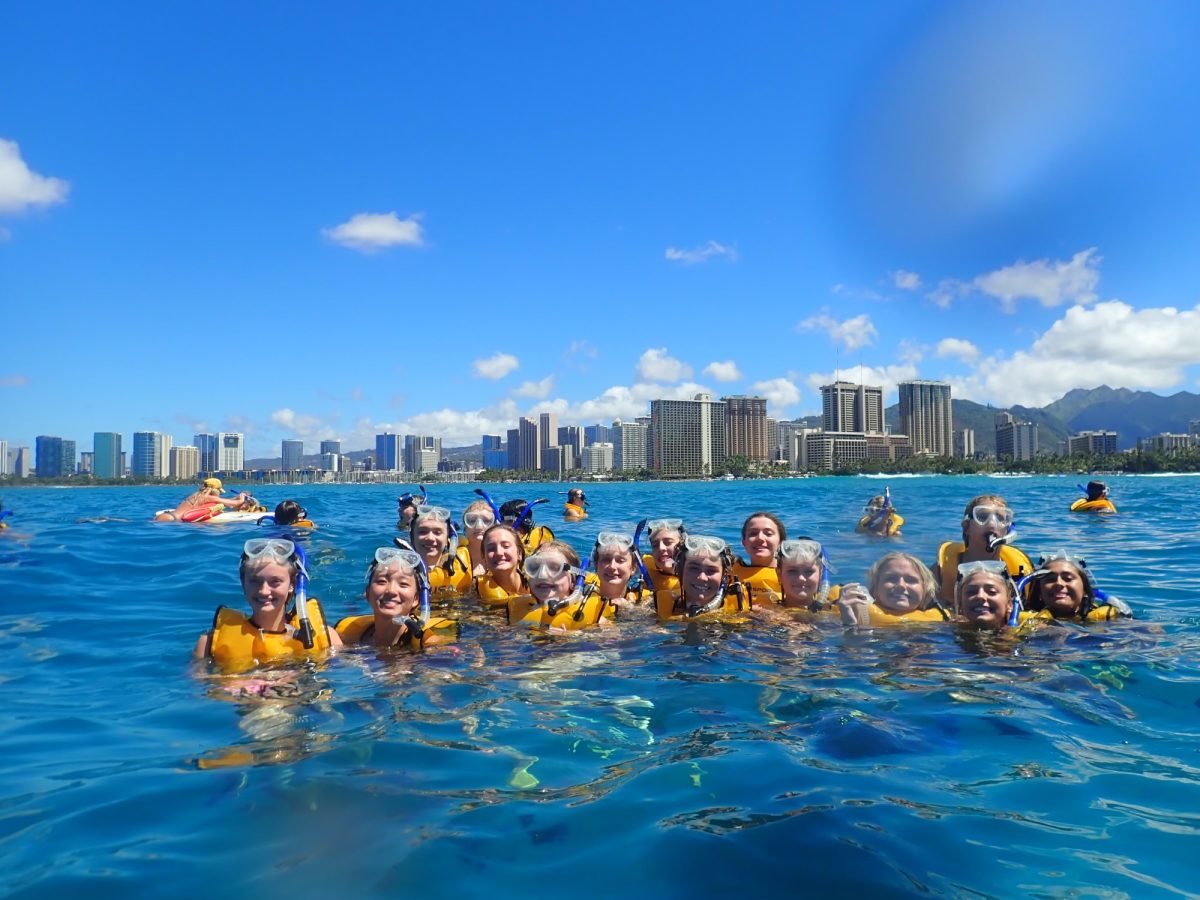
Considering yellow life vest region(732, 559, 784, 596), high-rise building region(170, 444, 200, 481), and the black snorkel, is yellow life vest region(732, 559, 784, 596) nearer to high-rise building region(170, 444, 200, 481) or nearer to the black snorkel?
the black snorkel

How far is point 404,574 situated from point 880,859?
460 cm

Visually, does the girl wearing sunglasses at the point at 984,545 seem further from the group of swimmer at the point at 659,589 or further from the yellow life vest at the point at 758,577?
the yellow life vest at the point at 758,577

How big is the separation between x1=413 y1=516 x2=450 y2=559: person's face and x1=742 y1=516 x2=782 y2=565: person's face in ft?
12.1

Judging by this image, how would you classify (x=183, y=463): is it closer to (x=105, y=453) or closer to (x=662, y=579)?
(x=105, y=453)

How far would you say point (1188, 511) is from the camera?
86.4ft

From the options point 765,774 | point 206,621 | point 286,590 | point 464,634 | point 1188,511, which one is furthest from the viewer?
point 1188,511

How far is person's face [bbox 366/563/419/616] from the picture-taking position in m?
6.76

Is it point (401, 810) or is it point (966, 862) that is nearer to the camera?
point (966, 862)

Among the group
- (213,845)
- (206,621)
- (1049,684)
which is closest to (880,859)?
(213,845)

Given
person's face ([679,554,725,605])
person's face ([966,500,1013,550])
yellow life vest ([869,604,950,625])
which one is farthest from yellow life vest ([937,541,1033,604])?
person's face ([679,554,725,605])

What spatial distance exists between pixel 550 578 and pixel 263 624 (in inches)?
103

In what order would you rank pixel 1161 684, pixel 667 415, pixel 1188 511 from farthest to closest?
pixel 667 415 < pixel 1188 511 < pixel 1161 684

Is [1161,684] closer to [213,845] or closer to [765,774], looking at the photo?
[765,774]

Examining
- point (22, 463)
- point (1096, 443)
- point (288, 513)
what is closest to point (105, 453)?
point (22, 463)
